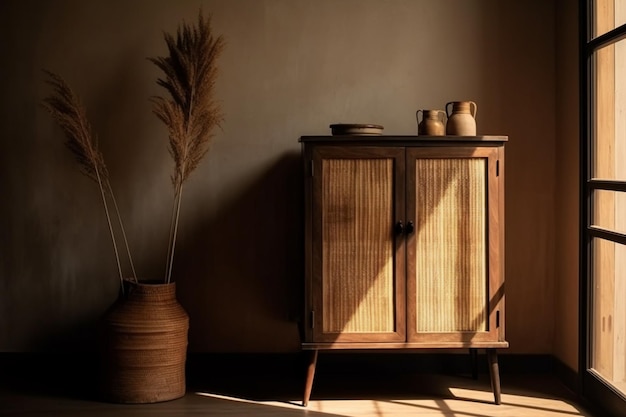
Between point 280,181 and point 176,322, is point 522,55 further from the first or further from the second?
point 176,322

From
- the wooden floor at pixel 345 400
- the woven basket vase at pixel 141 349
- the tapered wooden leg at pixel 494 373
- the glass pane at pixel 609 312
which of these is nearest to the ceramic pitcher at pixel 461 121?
the glass pane at pixel 609 312

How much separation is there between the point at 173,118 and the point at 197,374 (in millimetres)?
1291

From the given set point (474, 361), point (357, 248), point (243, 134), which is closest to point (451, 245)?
point (357, 248)

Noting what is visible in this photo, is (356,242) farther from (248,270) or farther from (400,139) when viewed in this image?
(248,270)

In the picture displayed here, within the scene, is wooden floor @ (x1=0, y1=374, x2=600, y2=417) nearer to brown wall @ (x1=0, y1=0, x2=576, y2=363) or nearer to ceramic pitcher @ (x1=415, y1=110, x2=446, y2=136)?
brown wall @ (x1=0, y1=0, x2=576, y2=363)

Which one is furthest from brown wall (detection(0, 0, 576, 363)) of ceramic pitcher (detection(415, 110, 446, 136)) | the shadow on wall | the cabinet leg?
the cabinet leg

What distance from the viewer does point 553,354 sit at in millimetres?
4062

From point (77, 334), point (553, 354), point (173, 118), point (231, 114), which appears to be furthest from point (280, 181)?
point (553, 354)

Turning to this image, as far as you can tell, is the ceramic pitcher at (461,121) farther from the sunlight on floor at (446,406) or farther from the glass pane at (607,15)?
the sunlight on floor at (446,406)

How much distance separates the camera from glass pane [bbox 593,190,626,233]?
3166mm

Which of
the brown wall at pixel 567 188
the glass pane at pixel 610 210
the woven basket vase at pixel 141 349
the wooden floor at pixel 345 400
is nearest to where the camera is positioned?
the glass pane at pixel 610 210

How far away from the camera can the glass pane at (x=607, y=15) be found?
3201mm

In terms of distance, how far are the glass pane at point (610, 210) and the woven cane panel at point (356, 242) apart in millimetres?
857

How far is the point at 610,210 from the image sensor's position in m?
3.28
